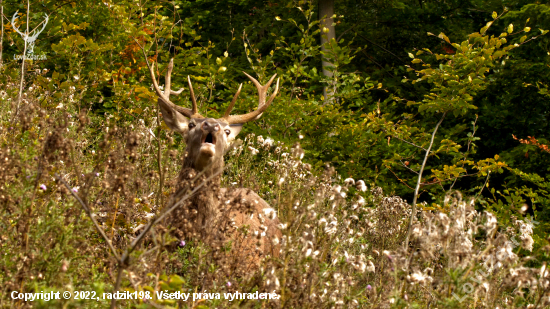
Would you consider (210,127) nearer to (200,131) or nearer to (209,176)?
(200,131)

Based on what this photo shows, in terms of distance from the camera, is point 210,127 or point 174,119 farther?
point 174,119

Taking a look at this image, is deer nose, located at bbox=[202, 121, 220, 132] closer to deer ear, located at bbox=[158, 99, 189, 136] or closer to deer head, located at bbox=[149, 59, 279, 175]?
deer head, located at bbox=[149, 59, 279, 175]

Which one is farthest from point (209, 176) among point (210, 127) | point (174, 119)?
point (174, 119)

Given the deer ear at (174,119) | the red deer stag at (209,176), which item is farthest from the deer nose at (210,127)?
the deer ear at (174,119)

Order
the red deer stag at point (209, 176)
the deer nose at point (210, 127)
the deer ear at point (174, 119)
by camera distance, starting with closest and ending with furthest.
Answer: the red deer stag at point (209, 176) < the deer nose at point (210, 127) < the deer ear at point (174, 119)

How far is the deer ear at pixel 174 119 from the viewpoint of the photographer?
622 centimetres

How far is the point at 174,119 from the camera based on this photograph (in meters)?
6.28

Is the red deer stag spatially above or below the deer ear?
below

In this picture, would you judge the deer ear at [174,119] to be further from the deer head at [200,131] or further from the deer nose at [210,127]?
the deer nose at [210,127]

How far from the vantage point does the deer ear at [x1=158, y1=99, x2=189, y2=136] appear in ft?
20.4

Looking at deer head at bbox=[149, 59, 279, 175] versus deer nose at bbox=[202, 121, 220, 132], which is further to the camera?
deer nose at bbox=[202, 121, 220, 132]

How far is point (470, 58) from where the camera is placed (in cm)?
644

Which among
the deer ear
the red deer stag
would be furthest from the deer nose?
the deer ear

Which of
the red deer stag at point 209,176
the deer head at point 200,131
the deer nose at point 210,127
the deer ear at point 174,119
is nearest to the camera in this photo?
the red deer stag at point 209,176
